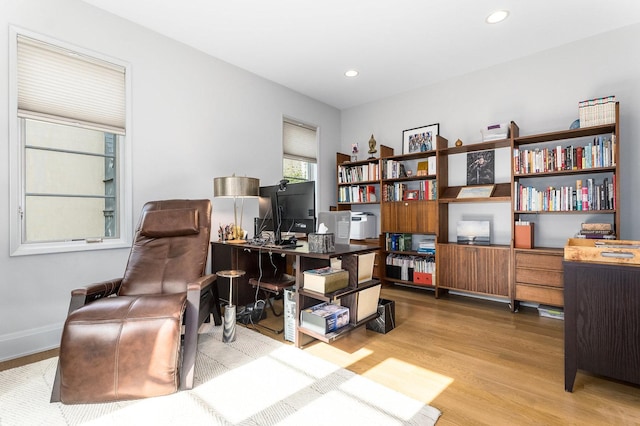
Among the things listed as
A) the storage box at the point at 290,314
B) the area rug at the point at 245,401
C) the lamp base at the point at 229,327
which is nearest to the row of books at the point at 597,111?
the area rug at the point at 245,401

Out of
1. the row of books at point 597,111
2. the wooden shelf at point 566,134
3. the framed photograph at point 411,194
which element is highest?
the row of books at point 597,111

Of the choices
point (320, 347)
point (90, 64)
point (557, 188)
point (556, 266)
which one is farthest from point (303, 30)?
point (556, 266)

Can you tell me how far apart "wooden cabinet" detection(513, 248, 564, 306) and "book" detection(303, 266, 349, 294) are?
2022 mm

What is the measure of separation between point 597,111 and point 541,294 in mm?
1800

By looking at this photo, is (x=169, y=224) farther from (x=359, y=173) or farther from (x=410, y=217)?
(x=359, y=173)

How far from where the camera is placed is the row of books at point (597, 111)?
2750mm

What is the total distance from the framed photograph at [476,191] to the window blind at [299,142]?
2.18m

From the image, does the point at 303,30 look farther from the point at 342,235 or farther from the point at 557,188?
the point at 557,188

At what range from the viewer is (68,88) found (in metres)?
2.51

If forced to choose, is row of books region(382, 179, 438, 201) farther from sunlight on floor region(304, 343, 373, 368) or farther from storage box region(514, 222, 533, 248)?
sunlight on floor region(304, 343, 373, 368)

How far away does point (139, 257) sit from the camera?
231 cm

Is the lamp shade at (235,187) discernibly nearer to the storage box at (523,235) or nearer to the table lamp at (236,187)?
the table lamp at (236,187)

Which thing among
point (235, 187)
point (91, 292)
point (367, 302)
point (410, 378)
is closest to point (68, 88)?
point (235, 187)

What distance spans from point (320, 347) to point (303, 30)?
9.47ft
